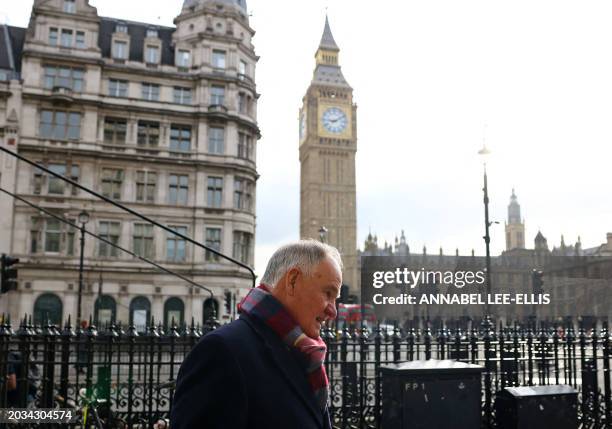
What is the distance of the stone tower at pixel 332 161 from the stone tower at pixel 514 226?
42.8m

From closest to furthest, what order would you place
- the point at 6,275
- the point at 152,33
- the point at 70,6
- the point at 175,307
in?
1. the point at 6,275
2. the point at 175,307
3. the point at 70,6
4. the point at 152,33

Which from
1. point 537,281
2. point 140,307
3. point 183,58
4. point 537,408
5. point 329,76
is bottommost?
point 537,408

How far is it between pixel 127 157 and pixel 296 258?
3508cm

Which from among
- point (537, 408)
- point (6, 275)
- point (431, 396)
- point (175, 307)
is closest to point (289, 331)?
point (431, 396)

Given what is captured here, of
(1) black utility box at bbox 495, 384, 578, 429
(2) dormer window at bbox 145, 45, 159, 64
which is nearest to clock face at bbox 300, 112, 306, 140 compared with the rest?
(2) dormer window at bbox 145, 45, 159, 64

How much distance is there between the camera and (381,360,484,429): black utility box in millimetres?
6250

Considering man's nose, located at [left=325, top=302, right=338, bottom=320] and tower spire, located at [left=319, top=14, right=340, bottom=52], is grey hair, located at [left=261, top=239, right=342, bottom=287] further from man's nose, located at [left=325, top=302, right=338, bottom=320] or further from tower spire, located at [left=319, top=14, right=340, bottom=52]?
tower spire, located at [left=319, top=14, right=340, bottom=52]

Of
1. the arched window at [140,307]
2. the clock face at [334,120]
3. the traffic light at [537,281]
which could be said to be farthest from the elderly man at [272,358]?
the clock face at [334,120]

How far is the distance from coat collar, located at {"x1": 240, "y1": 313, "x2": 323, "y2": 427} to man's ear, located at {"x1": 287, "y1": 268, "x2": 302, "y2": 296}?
0.59 ft

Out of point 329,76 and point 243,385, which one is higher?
point 329,76

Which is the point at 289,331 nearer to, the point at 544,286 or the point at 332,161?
the point at 544,286

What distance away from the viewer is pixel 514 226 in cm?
13725

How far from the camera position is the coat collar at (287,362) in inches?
88.0

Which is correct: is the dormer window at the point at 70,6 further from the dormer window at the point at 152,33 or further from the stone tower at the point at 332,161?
the stone tower at the point at 332,161
